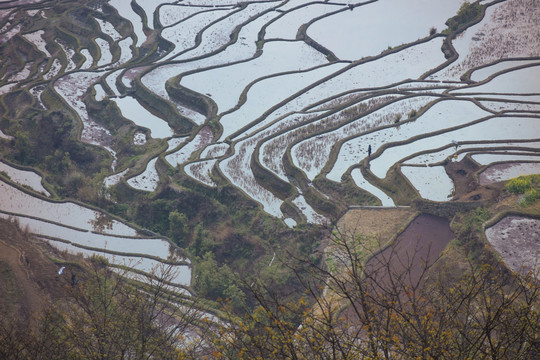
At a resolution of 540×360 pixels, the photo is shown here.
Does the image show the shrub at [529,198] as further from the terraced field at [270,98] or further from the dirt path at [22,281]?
the dirt path at [22,281]

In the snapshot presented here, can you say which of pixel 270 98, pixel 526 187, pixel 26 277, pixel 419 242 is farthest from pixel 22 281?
pixel 270 98

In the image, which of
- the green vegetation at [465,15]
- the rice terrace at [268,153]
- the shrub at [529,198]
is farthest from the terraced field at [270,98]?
the shrub at [529,198]

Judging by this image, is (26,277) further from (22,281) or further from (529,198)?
(529,198)

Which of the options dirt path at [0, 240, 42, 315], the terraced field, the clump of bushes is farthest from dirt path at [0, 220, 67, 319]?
the clump of bushes

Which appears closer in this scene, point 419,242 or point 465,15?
point 419,242

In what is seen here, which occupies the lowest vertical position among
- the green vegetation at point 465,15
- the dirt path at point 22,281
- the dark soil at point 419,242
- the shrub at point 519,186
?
the dirt path at point 22,281
